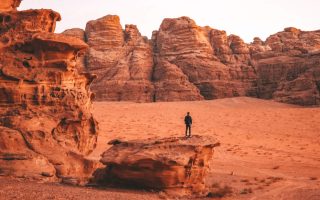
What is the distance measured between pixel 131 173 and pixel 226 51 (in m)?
40.4

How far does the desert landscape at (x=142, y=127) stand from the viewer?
32.0ft

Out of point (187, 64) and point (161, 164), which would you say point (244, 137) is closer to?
point (161, 164)

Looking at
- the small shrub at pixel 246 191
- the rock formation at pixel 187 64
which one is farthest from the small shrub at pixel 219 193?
the rock formation at pixel 187 64

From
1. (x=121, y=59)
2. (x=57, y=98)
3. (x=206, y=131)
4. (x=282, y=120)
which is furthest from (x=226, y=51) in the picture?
(x=57, y=98)

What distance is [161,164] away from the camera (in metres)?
9.38

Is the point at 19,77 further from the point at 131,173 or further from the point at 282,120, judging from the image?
the point at 282,120

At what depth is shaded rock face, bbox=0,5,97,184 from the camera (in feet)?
35.3

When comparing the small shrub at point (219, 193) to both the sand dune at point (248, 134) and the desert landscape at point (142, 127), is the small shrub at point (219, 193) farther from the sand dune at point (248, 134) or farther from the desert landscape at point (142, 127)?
the sand dune at point (248, 134)

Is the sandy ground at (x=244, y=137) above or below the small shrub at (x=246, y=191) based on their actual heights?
above

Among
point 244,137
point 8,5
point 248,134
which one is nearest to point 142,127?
point 244,137

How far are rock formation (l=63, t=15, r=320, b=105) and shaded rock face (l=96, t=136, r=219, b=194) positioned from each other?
32.6m

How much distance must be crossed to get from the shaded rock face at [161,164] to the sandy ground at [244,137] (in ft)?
1.88

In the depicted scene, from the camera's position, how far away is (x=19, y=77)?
38.2 ft

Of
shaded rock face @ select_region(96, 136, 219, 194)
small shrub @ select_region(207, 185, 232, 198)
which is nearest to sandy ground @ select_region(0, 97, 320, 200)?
small shrub @ select_region(207, 185, 232, 198)
